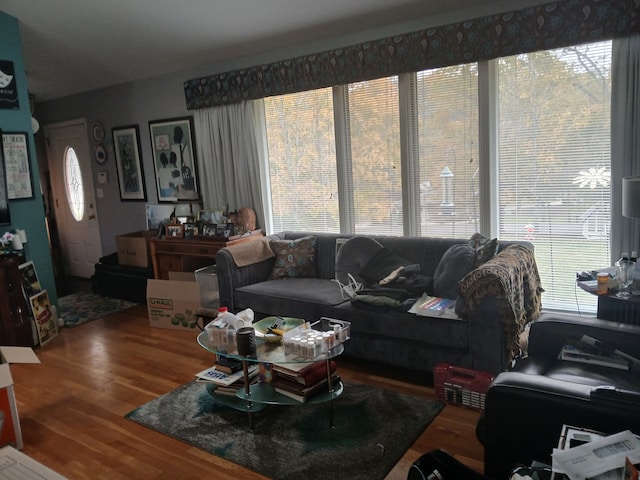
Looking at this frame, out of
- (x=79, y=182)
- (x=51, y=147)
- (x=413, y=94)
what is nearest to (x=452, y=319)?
(x=413, y=94)

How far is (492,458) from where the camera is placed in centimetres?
191

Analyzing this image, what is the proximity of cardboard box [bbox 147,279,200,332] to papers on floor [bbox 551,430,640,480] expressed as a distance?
3.34 meters

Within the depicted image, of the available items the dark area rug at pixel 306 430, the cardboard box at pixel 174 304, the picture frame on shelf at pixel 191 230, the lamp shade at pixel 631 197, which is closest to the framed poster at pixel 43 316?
the cardboard box at pixel 174 304

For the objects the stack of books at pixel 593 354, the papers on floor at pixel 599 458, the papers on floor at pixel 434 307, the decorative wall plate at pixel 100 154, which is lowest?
the stack of books at pixel 593 354

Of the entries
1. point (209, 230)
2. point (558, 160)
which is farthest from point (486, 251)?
point (209, 230)

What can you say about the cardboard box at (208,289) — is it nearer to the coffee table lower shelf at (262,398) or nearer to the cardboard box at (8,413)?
the coffee table lower shelf at (262,398)

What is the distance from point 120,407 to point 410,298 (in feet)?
6.24

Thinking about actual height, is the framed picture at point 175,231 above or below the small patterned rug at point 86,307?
above

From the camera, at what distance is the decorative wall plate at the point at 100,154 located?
604 cm

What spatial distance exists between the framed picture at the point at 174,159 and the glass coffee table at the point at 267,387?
9.21 ft

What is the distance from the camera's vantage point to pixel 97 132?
6.04 meters

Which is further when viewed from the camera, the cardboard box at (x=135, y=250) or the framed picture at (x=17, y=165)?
the cardboard box at (x=135, y=250)

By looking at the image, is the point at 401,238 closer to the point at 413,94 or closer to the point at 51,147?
the point at 413,94

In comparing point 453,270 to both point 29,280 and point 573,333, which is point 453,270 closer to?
point 573,333
